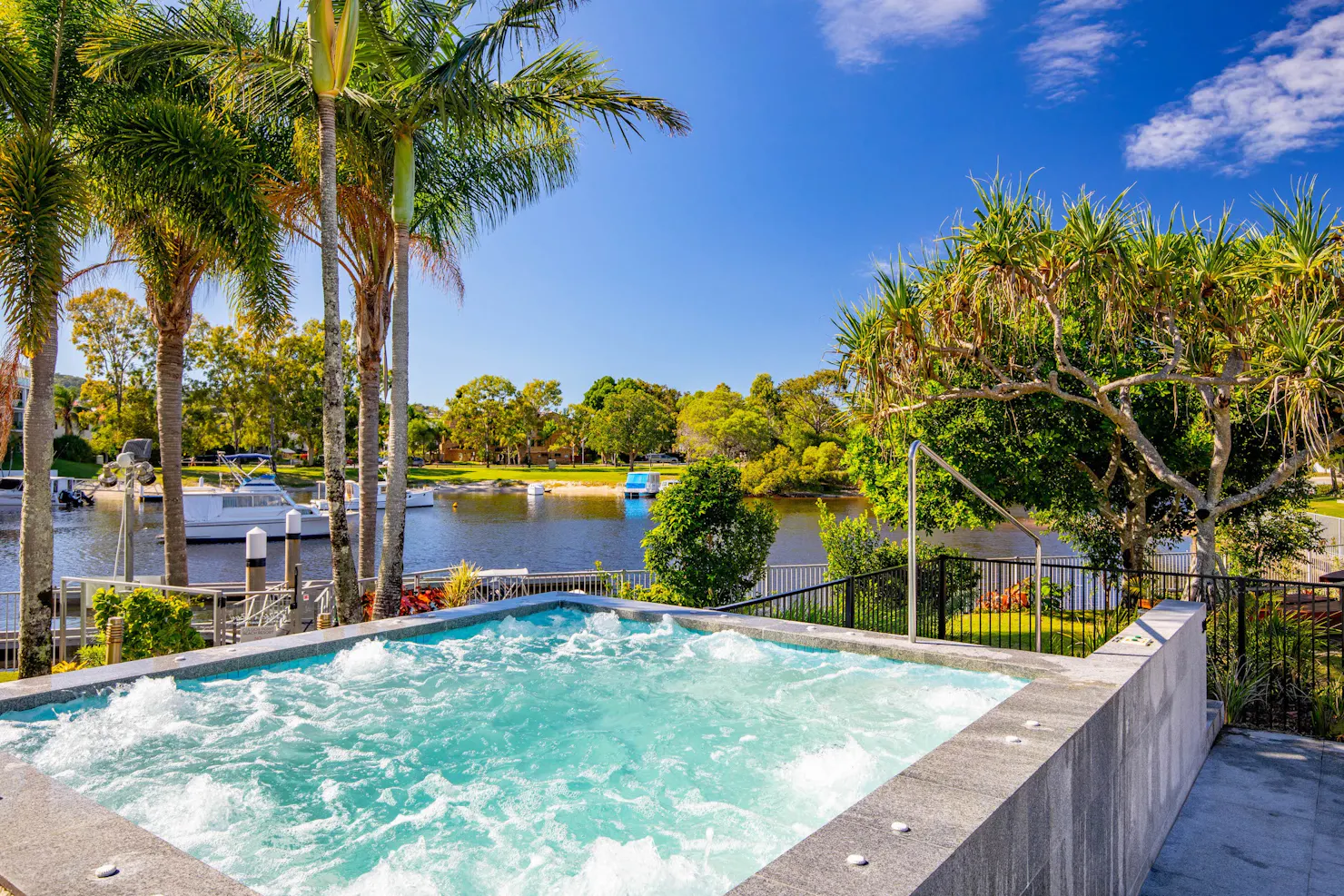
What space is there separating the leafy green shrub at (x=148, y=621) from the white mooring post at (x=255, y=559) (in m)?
3.37

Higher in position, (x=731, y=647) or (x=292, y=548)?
(x=292, y=548)

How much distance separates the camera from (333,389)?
9031mm

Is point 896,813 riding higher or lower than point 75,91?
lower

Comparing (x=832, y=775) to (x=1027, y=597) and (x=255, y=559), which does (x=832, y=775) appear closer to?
(x=255, y=559)

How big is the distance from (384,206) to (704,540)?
6.94m

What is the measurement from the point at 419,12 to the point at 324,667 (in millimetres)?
8042

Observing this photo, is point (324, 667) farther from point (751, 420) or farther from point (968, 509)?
point (751, 420)

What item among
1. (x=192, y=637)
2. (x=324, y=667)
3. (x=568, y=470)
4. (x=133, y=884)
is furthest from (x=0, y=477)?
(x=133, y=884)

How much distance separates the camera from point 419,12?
9742 millimetres

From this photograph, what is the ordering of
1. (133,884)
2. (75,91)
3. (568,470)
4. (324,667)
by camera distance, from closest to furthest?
(133,884), (324,667), (75,91), (568,470)

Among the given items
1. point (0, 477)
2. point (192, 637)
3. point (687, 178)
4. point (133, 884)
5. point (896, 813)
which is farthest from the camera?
point (0, 477)

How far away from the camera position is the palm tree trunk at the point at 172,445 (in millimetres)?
11727

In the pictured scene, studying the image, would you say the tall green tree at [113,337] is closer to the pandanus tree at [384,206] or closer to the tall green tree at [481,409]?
the tall green tree at [481,409]

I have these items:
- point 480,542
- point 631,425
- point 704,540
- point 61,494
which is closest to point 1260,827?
point 704,540
